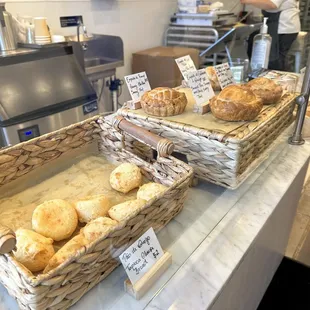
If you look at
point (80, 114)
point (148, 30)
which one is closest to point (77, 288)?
point (80, 114)

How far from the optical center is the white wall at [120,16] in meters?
2.29

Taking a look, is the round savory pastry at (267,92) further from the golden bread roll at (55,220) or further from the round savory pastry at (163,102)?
the golden bread roll at (55,220)

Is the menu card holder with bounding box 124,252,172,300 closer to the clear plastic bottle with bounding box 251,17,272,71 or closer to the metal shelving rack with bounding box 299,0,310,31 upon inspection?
the clear plastic bottle with bounding box 251,17,272,71

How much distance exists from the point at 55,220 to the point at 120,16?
8.51ft

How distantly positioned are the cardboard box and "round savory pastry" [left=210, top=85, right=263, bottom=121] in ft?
5.52

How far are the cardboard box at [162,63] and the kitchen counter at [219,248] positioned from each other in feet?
5.40

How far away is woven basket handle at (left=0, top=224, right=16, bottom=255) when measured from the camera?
452mm

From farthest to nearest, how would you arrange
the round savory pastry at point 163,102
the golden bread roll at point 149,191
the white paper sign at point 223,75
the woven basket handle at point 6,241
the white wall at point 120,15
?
the white wall at point 120,15, the white paper sign at point 223,75, the round savory pastry at point 163,102, the golden bread roll at point 149,191, the woven basket handle at point 6,241

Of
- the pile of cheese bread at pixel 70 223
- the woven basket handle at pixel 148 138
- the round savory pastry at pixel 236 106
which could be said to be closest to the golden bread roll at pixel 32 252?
the pile of cheese bread at pixel 70 223

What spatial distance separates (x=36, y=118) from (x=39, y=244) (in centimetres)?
124

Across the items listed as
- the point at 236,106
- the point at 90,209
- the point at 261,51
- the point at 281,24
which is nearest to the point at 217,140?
the point at 236,106

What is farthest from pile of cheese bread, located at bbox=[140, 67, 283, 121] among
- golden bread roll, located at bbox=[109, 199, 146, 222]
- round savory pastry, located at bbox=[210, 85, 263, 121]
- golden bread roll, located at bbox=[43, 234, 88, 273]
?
golden bread roll, located at bbox=[43, 234, 88, 273]

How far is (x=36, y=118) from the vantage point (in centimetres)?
166

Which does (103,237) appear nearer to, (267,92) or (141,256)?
(141,256)
